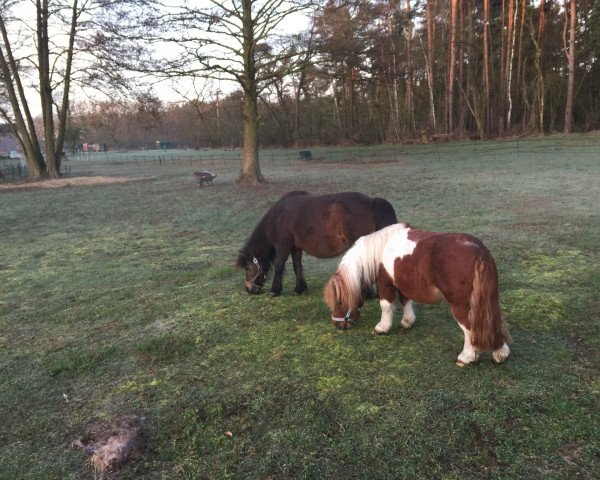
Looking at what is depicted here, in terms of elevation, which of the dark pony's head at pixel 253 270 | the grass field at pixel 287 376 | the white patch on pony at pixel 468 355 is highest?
the dark pony's head at pixel 253 270

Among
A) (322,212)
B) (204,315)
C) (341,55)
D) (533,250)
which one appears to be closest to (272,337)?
(204,315)

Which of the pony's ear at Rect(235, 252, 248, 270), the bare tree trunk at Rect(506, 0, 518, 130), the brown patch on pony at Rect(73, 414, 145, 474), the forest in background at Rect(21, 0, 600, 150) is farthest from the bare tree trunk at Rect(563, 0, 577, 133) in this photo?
the brown patch on pony at Rect(73, 414, 145, 474)

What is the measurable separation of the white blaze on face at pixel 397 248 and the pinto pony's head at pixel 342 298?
1.27ft

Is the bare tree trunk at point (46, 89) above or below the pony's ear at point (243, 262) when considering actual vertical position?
above

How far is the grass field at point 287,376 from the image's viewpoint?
2473 millimetres

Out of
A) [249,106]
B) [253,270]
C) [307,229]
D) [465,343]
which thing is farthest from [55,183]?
[465,343]

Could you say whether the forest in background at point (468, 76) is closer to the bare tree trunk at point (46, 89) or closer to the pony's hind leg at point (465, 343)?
the bare tree trunk at point (46, 89)

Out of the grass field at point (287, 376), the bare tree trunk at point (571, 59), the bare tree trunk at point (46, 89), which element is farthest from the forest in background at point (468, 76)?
the grass field at point (287, 376)

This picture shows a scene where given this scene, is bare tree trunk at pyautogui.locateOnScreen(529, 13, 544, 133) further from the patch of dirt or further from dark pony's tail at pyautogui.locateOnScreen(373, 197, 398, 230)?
dark pony's tail at pyautogui.locateOnScreen(373, 197, 398, 230)

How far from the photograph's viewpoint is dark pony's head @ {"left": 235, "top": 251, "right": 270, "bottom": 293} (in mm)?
5205

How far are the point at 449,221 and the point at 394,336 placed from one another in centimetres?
593

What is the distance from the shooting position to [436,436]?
2.57 meters

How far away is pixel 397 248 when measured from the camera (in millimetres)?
3500

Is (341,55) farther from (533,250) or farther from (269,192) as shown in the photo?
(533,250)
